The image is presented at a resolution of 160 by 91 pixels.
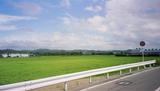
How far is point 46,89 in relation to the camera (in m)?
15.6

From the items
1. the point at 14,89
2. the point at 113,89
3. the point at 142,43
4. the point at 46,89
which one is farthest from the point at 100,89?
the point at 142,43

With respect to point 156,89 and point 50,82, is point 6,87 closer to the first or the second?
point 50,82

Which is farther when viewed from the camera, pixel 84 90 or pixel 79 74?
pixel 79 74

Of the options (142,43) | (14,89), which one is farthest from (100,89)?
(142,43)

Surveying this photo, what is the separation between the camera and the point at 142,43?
133 feet

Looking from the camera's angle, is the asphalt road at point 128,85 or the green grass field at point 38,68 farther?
the green grass field at point 38,68

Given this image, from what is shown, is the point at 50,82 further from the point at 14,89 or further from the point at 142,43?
the point at 142,43

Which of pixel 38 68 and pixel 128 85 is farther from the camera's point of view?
pixel 38 68

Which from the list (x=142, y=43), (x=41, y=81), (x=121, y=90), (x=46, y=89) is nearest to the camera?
(x=41, y=81)

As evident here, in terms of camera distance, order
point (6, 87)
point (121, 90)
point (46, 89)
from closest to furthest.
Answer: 1. point (6, 87)
2. point (121, 90)
3. point (46, 89)

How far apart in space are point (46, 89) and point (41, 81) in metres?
2.76

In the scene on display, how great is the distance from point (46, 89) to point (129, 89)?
4242 mm

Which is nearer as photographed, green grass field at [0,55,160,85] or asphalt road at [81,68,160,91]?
asphalt road at [81,68,160,91]

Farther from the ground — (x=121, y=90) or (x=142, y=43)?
(x=142, y=43)
